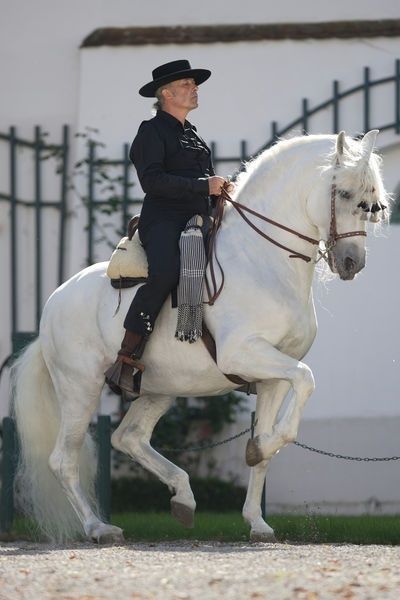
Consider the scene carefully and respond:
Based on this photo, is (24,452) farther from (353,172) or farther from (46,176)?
(46,176)

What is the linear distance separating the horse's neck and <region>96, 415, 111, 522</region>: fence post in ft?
8.06

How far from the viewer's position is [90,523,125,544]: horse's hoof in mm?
10883

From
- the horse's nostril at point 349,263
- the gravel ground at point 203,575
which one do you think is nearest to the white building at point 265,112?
the horse's nostril at point 349,263

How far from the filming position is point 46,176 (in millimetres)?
15953

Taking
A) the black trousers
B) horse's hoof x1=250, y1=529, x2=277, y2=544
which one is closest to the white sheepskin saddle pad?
the black trousers

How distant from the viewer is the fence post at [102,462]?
1237 cm

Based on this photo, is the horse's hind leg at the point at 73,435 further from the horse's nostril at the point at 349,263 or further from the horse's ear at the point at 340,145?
the horse's ear at the point at 340,145

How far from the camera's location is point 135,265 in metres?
10.6

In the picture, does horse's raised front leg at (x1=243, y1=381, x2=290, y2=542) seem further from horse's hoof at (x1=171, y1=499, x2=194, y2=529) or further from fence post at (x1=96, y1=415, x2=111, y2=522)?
fence post at (x1=96, y1=415, x2=111, y2=522)

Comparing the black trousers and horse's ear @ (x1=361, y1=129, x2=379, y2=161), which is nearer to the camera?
horse's ear @ (x1=361, y1=129, x2=379, y2=161)

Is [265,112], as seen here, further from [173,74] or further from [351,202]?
[351,202]

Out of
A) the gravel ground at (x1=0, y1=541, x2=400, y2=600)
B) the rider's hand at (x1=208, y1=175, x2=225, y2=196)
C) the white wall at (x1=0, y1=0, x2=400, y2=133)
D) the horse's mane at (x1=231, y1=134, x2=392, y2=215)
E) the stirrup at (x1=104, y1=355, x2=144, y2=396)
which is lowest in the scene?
the gravel ground at (x1=0, y1=541, x2=400, y2=600)

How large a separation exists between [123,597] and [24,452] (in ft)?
14.5

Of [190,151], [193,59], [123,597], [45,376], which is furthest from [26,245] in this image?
[123,597]
